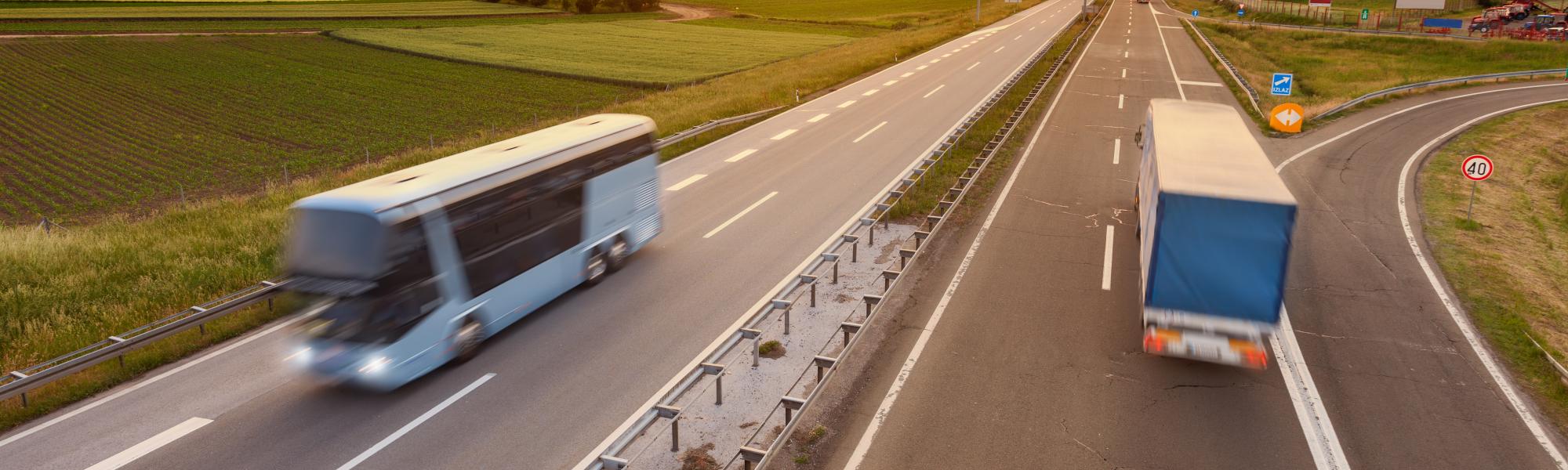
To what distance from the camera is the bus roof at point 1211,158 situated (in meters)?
11.4

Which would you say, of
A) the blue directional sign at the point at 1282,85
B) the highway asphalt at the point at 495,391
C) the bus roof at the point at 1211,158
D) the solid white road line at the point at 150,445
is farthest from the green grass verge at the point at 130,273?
the blue directional sign at the point at 1282,85

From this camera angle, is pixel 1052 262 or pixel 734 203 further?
pixel 734 203

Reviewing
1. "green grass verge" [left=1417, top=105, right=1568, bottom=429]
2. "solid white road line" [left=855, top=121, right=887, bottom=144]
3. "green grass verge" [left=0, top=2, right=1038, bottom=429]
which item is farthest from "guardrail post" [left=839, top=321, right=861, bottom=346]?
"solid white road line" [left=855, top=121, right=887, bottom=144]

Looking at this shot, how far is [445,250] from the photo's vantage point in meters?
11.7

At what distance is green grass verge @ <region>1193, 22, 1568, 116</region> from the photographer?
47.0m

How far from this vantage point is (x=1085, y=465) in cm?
964

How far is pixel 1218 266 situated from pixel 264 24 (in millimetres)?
85684

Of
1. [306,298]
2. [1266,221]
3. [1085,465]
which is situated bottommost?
[1085,465]

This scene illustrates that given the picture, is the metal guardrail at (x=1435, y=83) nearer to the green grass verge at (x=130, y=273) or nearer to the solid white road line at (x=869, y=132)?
the solid white road line at (x=869, y=132)

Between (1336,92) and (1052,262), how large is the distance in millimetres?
37109

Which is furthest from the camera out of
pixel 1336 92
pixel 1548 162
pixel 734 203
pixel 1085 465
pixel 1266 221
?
pixel 1336 92

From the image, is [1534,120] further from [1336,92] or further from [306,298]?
[306,298]

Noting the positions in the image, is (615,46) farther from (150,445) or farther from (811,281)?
(150,445)

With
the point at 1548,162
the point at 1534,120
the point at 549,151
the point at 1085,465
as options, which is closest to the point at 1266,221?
the point at 1085,465
